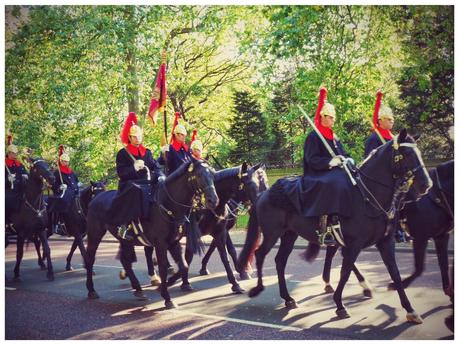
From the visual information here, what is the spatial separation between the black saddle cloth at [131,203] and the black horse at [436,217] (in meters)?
3.84

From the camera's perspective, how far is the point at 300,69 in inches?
519

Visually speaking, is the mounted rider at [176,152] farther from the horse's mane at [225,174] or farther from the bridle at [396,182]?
the bridle at [396,182]

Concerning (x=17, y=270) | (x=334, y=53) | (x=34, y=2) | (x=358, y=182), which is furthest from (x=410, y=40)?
(x=17, y=270)

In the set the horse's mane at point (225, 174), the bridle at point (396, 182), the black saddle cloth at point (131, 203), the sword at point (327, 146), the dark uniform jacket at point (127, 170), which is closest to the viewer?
the bridle at point (396, 182)

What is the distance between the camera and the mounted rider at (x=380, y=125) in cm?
744

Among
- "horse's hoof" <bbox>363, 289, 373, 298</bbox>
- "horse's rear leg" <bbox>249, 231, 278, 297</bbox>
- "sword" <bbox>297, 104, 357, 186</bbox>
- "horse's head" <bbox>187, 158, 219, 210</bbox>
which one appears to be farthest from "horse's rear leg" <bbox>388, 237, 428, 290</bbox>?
"horse's head" <bbox>187, 158, 219, 210</bbox>

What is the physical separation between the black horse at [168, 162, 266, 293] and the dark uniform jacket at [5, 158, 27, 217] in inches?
162

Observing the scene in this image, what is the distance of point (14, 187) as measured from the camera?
10.9 meters

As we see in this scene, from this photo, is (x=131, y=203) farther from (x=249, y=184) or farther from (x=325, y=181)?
(x=325, y=181)

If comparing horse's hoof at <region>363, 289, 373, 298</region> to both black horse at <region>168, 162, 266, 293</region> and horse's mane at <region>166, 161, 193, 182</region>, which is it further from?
horse's mane at <region>166, 161, 193, 182</region>

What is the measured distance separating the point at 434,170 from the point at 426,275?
245 cm

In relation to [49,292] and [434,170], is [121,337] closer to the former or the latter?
[49,292]

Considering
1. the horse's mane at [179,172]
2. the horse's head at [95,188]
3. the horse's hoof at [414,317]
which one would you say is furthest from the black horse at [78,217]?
the horse's hoof at [414,317]

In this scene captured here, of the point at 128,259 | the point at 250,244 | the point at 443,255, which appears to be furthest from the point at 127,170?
the point at 443,255
